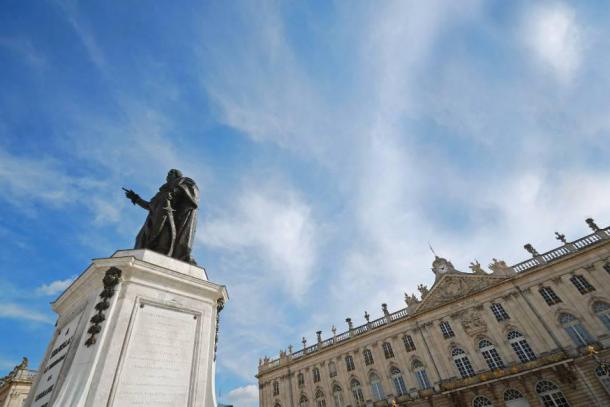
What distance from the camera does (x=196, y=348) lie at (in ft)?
13.5

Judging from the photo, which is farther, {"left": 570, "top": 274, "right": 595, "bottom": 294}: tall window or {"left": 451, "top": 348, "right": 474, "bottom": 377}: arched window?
{"left": 451, "top": 348, "right": 474, "bottom": 377}: arched window

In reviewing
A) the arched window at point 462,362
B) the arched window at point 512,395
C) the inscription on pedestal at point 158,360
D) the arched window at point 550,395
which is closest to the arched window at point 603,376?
the arched window at point 550,395

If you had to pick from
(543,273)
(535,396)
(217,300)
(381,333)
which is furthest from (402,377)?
(217,300)

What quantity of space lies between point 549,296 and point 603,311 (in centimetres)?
307

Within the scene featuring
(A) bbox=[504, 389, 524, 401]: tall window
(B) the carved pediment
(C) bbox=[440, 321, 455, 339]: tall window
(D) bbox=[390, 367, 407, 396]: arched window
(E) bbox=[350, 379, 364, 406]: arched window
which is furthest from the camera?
(E) bbox=[350, 379, 364, 406]: arched window

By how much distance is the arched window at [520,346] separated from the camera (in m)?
22.8

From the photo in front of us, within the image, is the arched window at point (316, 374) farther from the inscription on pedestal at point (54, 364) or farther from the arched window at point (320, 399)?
the inscription on pedestal at point (54, 364)

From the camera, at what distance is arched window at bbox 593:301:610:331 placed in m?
21.1

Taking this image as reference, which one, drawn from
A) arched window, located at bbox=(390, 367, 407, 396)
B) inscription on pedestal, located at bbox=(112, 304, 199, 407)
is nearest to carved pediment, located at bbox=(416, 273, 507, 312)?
arched window, located at bbox=(390, 367, 407, 396)

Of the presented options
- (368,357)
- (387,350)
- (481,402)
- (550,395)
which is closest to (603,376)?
(550,395)

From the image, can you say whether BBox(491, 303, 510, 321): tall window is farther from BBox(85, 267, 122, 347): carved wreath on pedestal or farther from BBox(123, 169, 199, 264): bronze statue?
BBox(85, 267, 122, 347): carved wreath on pedestal

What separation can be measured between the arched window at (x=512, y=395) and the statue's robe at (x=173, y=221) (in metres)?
26.9

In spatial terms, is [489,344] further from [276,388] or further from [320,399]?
[276,388]

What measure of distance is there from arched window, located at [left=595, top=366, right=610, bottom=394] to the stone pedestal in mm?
27022
